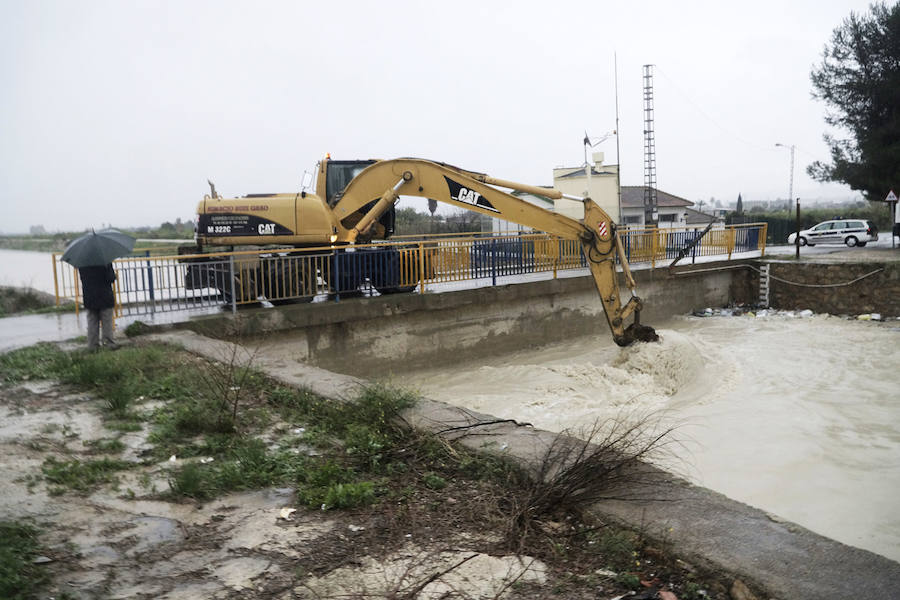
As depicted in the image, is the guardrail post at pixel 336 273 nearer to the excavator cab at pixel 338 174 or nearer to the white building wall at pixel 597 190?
the excavator cab at pixel 338 174

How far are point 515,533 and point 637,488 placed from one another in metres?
1.00

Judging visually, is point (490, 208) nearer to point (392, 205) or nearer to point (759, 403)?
point (392, 205)

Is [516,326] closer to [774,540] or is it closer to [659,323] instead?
[659,323]

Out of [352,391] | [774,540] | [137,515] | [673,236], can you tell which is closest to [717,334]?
[673,236]

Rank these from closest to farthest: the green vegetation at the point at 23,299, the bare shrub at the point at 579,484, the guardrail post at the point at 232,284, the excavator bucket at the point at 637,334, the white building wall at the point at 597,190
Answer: the bare shrub at the point at 579,484
the guardrail post at the point at 232,284
the excavator bucket at the point at 637,334
the green vegetation at the point at 23,299
the white building wall at the point at 597,190

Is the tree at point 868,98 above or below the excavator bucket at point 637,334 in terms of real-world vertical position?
above

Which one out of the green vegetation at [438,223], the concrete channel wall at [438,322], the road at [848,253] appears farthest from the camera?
the green vegetation at [438,223]

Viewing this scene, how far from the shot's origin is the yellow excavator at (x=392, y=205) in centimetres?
1186

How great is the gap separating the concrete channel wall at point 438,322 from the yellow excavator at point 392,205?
153 centimetres

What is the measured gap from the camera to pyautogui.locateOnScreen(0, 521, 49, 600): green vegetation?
128 inches

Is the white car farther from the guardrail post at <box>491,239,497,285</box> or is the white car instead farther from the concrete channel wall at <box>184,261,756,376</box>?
the guardrail post at <box>491,239,497,285</box>

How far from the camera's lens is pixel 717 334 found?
57.1ft

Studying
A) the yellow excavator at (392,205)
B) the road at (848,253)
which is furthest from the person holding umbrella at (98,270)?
the road at (848,253)

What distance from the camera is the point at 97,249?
8461mm
